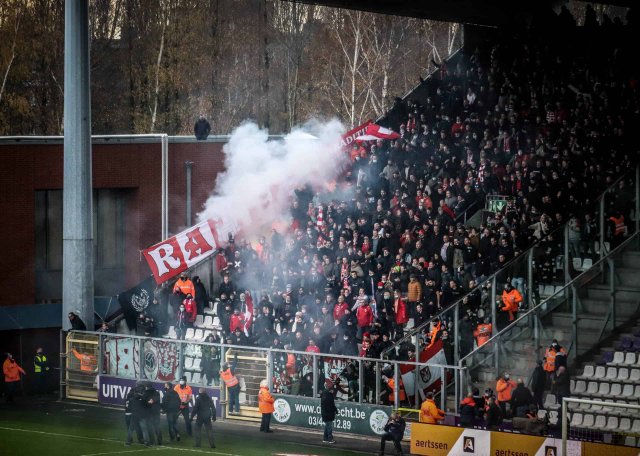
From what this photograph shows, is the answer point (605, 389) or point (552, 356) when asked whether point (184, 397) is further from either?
point (605, 389)

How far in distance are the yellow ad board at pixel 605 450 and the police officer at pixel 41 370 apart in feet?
53.5

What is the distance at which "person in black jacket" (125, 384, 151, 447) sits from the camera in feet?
84.1

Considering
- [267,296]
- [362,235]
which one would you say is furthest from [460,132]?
[267,296]

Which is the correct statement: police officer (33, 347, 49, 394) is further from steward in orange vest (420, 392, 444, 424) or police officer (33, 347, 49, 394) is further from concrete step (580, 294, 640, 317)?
concrete step (580, 294, 640, 317)

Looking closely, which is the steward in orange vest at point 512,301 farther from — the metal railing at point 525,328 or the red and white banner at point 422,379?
the red and white banner at point 422,379

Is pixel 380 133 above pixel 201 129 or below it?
below

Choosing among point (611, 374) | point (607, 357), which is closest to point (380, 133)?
point (607, 357)

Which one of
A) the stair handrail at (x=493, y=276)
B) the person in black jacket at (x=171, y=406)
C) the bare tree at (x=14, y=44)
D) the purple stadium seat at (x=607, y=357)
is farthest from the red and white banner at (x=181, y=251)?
the bare tree at (x=14, y=44)

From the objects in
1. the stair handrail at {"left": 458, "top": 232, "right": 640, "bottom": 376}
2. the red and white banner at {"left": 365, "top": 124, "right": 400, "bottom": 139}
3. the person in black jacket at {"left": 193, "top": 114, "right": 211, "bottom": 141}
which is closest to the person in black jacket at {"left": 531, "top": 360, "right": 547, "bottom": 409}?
the stair handrail at {"left": 458, "top": 232, "right": 640, "bottom": 376}

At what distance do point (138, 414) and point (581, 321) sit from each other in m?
9.52

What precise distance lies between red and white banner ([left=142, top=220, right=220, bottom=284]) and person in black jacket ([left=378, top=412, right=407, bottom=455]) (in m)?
11.7

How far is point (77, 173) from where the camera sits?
3228 cm

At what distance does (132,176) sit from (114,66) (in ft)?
71.6

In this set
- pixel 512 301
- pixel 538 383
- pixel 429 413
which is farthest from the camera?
pixel 512 301
